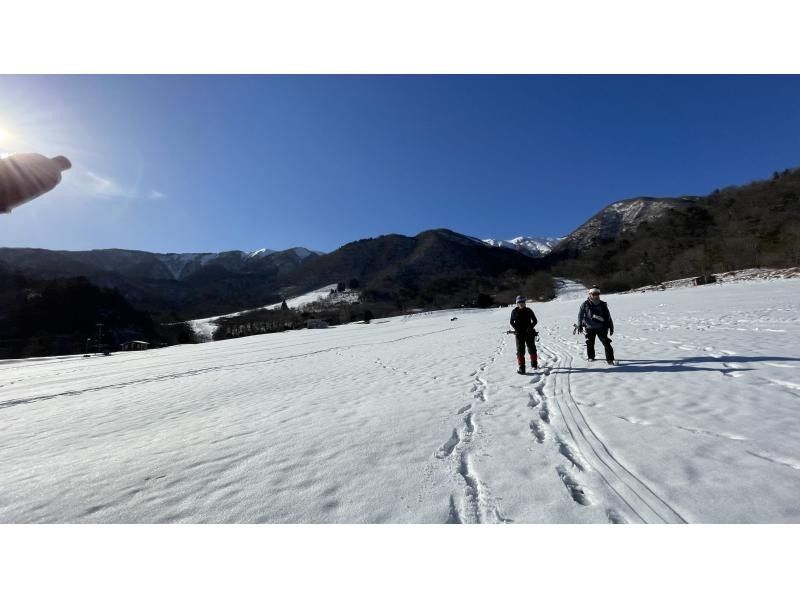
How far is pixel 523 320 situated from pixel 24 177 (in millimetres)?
9679

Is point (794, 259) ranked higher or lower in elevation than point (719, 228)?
lower

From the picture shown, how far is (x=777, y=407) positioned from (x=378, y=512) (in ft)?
20.7

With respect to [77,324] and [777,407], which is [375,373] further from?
[77,324]

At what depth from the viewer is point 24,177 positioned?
8.78 ft

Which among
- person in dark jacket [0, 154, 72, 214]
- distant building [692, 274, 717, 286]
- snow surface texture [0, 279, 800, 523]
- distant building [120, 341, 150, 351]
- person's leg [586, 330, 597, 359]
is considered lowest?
distant building [120, 341, 150, 351]

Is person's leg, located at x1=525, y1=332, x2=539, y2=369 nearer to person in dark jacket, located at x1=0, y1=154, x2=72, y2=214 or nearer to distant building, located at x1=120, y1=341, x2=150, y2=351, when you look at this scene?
person in dark jacket, located at x1=0, y1=154, x2=72, y2=214

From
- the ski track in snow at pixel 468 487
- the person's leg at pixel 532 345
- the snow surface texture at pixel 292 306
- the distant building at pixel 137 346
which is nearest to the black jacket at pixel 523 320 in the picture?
the person's leg at pixel 532 345

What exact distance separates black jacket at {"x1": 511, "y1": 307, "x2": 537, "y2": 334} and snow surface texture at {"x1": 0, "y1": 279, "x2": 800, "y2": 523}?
1240 mm

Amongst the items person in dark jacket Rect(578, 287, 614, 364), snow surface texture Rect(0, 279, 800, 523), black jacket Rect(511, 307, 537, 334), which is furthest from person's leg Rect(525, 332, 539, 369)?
person in dark jacket Rect(578, 287, 614, 364)

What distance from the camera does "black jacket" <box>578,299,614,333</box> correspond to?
973cm

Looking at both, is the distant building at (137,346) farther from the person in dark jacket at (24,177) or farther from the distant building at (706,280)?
the distant building at (706,280)

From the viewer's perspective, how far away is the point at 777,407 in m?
5.34

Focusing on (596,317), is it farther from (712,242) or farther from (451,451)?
(712,242)

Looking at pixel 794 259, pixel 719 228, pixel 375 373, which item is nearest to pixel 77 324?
pixel 375 373
